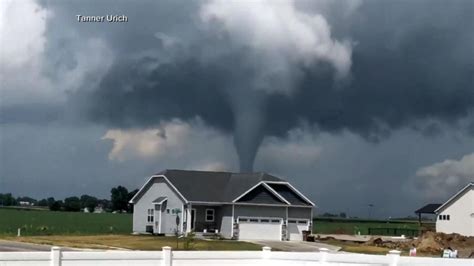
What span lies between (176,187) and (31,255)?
1763 inches

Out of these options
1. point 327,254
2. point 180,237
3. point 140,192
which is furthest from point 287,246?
point 327,254

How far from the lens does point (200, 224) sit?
68625 millimetres

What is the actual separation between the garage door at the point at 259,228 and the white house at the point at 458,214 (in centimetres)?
1884

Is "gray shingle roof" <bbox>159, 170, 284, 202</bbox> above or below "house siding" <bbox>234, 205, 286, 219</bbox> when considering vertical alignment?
above

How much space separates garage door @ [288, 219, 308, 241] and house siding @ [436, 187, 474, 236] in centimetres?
1625

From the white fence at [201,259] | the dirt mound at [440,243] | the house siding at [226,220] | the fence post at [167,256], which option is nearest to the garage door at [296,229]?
the house siding at [226,220]

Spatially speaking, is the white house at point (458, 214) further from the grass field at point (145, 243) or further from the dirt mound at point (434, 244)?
the grass field at point (145, 243)

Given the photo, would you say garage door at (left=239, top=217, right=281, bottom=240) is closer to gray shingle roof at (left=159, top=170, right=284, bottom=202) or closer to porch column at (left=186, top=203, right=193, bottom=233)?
gray shingle roof at (left=159, top=170, right=284, bottom=202)

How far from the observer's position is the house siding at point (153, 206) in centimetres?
6912

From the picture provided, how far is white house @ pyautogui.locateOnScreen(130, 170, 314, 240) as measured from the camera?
2680 inches

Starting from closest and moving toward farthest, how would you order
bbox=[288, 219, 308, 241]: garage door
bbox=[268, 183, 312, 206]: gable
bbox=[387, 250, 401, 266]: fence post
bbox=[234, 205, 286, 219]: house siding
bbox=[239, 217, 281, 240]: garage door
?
bbox=[387, 250, 401, 266]: fence post → bbox=[239, 217, 281, 240]: garage door → bbox=[234, 205, 286, 219]: house siding → bbox=[288, 219, 308, 241]: garage door → bbox=[268, 183, 312, 206]: gable

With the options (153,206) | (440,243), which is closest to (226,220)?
(153,206)

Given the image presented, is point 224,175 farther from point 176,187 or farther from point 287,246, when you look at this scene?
point 287,246

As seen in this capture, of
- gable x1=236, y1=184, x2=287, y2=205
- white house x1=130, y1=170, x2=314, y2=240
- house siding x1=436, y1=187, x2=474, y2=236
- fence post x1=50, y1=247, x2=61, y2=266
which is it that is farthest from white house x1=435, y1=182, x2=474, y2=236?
fence post x1=50, y1=247, x2=61, y2=266
